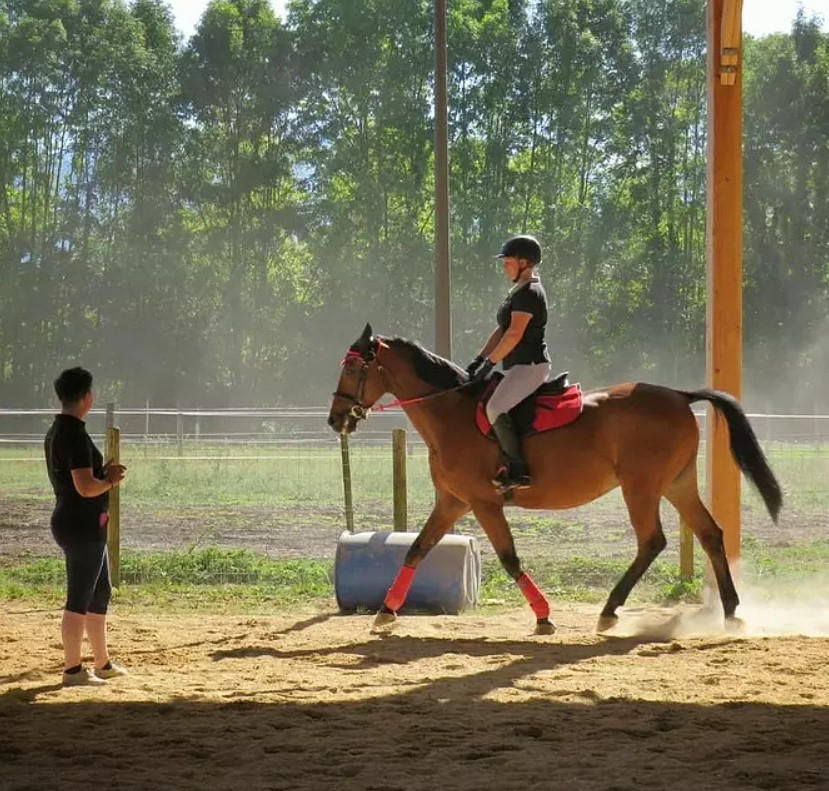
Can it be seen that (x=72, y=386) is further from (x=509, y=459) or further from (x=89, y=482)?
(x=509, y=459)

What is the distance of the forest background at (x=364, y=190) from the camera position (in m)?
39.7

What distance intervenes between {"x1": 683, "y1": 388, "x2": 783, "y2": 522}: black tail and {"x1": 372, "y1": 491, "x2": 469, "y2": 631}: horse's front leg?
1876 mm

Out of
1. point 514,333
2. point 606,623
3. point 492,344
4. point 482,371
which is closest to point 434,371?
point 482,371

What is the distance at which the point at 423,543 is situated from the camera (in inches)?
362

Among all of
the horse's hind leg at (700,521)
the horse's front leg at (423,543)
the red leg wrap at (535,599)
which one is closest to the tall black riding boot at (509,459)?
the horse's front leg at (423,543)

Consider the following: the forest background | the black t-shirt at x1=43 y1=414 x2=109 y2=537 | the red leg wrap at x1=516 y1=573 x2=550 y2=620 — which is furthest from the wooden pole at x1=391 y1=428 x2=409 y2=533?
the forest background

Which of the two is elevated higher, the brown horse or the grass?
the brown horse

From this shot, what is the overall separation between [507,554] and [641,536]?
3.19ft

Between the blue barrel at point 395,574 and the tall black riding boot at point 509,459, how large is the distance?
1439mm

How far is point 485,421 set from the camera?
899cm

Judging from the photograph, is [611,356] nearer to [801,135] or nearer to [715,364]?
[801,135]

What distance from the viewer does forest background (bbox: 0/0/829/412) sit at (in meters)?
39.7

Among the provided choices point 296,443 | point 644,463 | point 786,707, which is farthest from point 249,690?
point 296,443

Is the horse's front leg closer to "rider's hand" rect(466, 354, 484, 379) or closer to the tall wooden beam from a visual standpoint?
"rider's hand" rect(466, 354, 484, 379)
